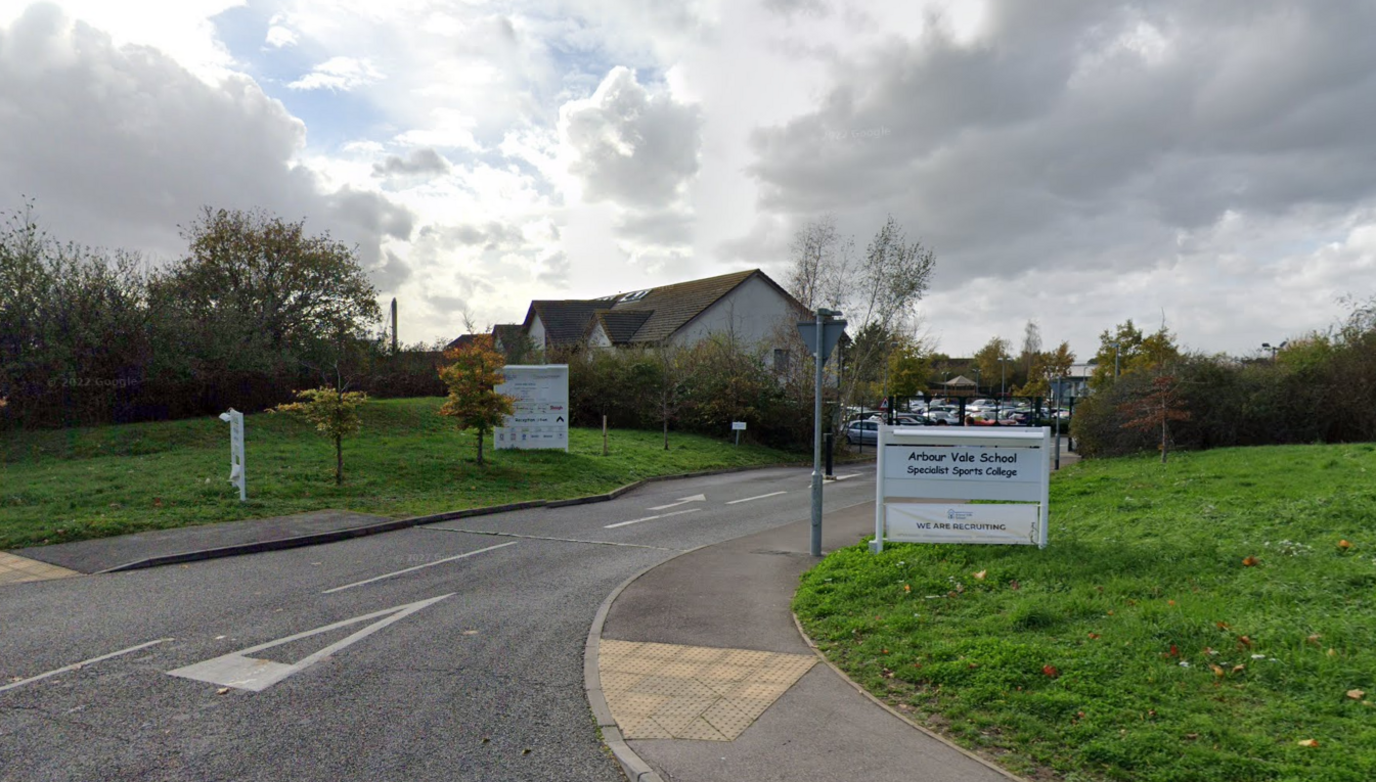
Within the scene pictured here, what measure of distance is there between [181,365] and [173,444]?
3732 millimetres

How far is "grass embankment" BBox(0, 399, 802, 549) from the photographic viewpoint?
1274cm

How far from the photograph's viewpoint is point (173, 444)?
19188mm

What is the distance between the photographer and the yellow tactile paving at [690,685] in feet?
16.2

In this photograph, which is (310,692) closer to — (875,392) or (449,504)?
(449,504)

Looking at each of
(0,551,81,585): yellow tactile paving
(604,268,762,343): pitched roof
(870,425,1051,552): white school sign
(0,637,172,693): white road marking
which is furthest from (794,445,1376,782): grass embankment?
(604,268,762,343): pitched roof

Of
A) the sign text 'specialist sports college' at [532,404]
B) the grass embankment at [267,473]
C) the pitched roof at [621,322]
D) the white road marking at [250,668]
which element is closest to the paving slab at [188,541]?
the grass embankment at [267,473]

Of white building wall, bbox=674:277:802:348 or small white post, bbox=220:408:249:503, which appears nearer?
small white post, bbox=220:408:249:503

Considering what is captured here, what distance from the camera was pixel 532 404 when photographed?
71.7ft

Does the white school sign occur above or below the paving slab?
above

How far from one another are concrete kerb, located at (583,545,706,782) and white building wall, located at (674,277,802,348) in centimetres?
3268

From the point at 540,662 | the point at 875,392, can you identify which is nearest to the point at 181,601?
the point at 540,662

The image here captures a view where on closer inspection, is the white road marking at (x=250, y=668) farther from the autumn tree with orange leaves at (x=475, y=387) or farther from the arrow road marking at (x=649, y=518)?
the autumn tree with orange leaves at (x=475, y=387)

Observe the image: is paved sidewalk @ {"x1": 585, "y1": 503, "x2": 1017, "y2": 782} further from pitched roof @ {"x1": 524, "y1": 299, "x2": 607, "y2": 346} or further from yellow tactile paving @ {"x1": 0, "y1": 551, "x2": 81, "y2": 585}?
pitched roof @ {"x1": 524, "y1": 299, "x2": 607, "y2": 346}

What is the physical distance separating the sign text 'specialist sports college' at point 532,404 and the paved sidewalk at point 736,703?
1379cm
